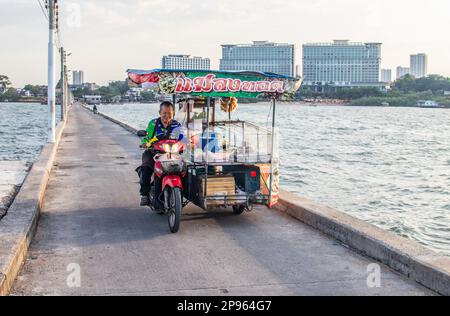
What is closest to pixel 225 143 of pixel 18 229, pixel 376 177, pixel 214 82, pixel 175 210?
pixel 214 82

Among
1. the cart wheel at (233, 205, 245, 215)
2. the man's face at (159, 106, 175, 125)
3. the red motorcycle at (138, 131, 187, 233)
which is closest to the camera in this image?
the red motorcycle at (138, 131, 187, 233)

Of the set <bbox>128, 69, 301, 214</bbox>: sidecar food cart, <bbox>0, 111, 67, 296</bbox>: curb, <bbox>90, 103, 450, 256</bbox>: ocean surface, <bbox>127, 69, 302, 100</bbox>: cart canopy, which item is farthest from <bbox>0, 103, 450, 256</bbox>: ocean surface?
<bbox>0, 111, 67, 296</bbox>: curb

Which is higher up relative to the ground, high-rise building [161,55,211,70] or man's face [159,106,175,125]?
high-rise building [161,55,211,70]

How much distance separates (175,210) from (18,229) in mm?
1975

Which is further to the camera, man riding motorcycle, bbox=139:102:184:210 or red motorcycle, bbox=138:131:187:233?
man riding motorcycle, bbox=139:102:184:210

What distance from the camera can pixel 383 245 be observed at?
7.14 meters

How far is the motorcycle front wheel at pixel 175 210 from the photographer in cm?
842

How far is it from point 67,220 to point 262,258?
347cm

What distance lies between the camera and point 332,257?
291 inches

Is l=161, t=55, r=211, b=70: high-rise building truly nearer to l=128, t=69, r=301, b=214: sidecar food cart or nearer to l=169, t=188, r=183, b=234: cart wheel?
l=128, t=69, r=301, b=214: sidecar food cart

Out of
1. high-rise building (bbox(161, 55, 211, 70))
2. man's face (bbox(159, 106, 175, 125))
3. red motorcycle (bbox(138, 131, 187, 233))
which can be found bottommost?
red motorcycle (bbox(138, 131, 187, 233))

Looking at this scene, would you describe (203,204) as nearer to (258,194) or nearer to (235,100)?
(258,194)

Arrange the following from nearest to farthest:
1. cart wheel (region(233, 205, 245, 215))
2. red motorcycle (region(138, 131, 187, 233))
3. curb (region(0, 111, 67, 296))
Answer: curb (region(0, 111, 67, 296)), red motorcycle (region(138, 131, 187, 233)), cart wheel (region(233, 205, 245, 215))

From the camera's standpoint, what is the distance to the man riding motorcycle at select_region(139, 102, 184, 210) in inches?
362
